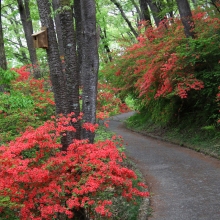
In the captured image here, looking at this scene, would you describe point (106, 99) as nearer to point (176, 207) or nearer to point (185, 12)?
point (185, 12)

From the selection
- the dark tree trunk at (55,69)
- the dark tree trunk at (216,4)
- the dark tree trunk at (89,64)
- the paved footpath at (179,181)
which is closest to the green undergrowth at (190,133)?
the paved footpath at (179,181)

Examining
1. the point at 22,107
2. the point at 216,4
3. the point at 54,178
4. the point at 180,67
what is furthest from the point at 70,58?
the point at 216,4

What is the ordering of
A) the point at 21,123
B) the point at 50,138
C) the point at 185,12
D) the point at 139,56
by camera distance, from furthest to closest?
the point at 139,56 → the point at 185,12 → the point at 21,123 → the point at 50,138

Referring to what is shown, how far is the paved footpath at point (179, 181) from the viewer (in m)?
5.55

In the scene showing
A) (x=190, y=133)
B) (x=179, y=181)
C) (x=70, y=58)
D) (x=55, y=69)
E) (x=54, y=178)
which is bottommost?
(x=179, y=181)

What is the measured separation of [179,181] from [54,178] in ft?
12.5

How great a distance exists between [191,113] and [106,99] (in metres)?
3.34

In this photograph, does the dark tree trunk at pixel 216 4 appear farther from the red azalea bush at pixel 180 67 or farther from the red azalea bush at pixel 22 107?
the red azalea bush at pixel 22 107

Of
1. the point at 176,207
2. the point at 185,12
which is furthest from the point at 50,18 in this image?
the point at 185,12

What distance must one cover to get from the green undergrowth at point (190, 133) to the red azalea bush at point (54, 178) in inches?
204

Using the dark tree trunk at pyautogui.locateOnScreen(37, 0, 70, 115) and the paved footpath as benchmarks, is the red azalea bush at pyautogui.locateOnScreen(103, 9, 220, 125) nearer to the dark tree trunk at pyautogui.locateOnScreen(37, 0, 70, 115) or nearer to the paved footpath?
the paved footpath

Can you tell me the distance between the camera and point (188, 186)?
6.88 metres

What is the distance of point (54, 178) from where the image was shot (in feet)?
14.6

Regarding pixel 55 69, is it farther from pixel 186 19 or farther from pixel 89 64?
pixel 186 19
